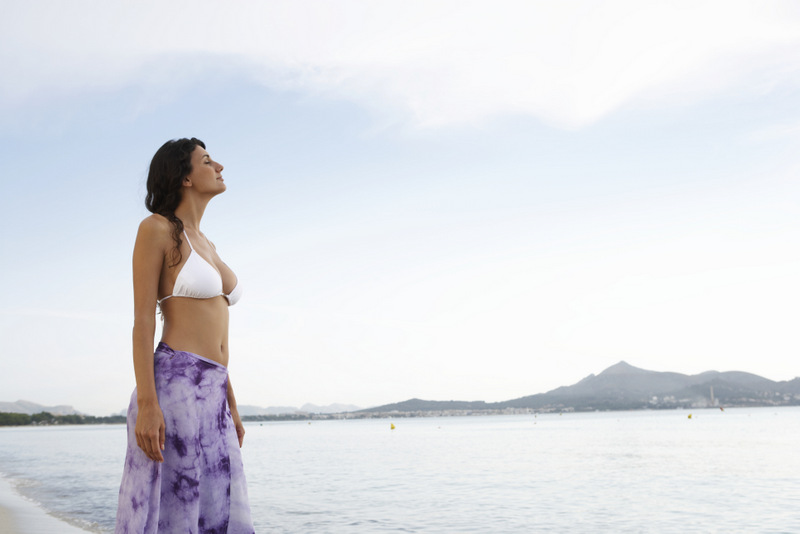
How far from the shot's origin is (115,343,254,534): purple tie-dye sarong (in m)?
2.34

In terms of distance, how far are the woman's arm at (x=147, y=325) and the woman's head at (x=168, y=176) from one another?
14 centimetres

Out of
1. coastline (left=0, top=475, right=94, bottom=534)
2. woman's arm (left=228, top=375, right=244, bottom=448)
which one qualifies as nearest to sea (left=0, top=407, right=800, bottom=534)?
coastline (left=0, top=475, right=94, bottom=534)

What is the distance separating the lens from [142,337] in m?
2.38

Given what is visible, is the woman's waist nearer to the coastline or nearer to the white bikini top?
the white bikini top

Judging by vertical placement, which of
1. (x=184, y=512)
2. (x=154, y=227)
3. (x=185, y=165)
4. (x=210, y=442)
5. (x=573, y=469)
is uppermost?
(x=185, y=165)

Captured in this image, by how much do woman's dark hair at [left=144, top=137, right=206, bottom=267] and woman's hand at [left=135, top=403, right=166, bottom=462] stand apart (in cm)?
73

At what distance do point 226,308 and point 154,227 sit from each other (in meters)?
0.43

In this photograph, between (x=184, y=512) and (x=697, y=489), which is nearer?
(x=184, y=512)

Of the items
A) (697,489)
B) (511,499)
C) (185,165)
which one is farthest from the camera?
(697,489)

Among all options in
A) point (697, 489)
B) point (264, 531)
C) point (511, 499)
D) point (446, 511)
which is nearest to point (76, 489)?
point (264, 531)

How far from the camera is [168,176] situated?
267 centimetres

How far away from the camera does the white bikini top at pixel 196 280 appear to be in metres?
2.50

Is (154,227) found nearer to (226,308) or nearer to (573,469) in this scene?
(226,308)

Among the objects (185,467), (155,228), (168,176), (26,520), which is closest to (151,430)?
(185,467)
